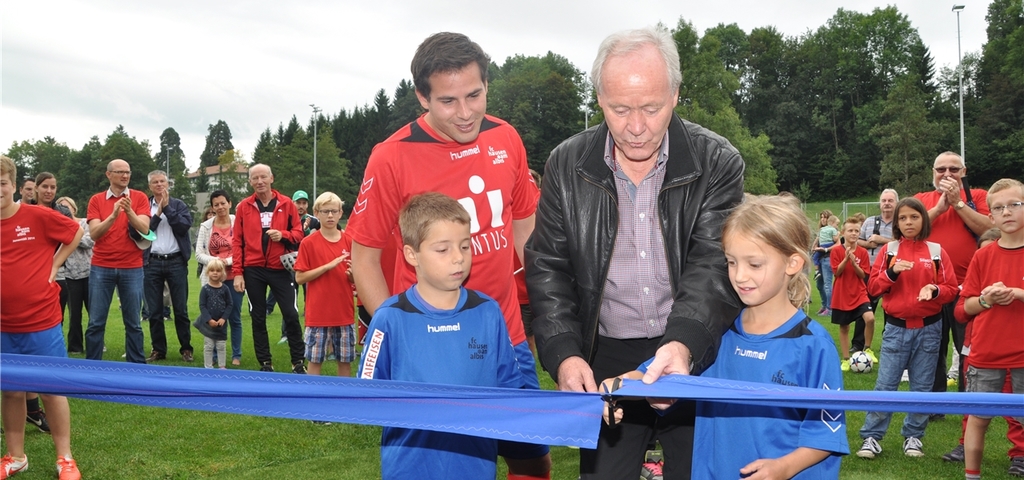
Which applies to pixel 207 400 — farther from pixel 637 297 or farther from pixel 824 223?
pixel 824 223

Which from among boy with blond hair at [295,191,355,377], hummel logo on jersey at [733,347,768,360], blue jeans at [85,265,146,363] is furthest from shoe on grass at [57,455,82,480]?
hummel logo on jersey at [733,347,768,360]

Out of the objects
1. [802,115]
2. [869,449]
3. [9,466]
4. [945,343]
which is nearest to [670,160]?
[869,449]

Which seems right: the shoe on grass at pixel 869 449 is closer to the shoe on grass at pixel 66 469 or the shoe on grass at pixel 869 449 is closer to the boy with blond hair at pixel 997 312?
the boy with blond hair at pixel 997 312

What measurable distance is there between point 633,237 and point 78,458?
534 cm

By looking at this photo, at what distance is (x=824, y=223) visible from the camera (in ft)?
62.5

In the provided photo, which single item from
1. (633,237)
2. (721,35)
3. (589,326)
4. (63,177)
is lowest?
(589,326)

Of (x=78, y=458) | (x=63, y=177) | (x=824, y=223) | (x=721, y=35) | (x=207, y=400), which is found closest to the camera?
(x=207, y=400)

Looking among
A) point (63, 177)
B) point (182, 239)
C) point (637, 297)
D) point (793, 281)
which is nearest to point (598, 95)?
point (637, 297)

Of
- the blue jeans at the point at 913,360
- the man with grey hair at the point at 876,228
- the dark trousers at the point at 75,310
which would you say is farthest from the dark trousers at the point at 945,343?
the dark trousers at the point at 75,310

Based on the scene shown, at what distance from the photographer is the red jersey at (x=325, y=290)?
28.6 ft

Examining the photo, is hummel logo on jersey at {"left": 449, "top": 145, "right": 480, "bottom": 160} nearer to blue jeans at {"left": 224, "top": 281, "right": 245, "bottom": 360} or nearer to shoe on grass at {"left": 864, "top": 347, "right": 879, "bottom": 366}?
blue jeans at {"left": 224, "top": 281, "right": 245, "bottom": 360}

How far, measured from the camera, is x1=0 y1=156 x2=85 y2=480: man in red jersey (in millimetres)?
5590

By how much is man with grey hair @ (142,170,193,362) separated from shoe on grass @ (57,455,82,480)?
528 cm

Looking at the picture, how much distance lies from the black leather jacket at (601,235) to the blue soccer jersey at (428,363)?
370 mm
